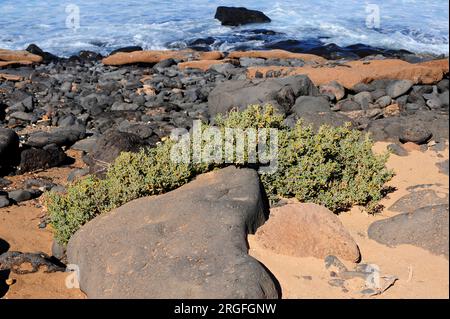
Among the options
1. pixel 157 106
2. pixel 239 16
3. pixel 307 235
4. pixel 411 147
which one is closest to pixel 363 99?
pixel 411 147

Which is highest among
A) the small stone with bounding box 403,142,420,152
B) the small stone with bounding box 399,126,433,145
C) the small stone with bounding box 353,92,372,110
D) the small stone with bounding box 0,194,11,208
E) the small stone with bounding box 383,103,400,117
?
the small stone with bounding box 399,126,433,145

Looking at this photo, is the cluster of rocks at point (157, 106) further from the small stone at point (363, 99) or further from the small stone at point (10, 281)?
the small stone at point (10, 281)

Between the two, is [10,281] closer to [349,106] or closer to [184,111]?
[184,111]

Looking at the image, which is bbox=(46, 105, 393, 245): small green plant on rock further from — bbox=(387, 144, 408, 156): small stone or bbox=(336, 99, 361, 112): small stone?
bbox=(336, 99, 361, 112): small stone

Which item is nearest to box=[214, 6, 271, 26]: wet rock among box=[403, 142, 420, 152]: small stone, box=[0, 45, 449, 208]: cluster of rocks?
box=[0, 45, 449, 208]: cluster of rocks

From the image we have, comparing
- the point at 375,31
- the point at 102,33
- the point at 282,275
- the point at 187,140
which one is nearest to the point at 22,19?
the point at 102,33

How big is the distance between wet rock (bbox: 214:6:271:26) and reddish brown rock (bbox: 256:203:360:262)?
84.2 feet

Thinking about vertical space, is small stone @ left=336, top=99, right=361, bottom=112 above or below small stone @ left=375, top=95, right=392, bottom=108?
below

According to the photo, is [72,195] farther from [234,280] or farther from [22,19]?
[22,19]

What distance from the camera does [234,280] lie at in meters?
4.23

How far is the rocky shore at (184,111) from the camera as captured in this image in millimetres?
5215

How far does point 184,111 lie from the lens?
42.3 ft

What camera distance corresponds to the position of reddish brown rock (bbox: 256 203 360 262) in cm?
523
